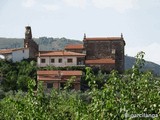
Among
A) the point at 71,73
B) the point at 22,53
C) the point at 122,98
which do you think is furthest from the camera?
the point at 22,53

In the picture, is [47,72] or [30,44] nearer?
[47,72]

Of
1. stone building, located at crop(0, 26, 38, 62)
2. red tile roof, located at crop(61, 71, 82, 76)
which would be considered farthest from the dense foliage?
red tile roof, located at crop(61, 71, 82, 76)

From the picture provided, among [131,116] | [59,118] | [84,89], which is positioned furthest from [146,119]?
[84,89]

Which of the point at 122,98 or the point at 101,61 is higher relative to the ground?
the point at 122,98

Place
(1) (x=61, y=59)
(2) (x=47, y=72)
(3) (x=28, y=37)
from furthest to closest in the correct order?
(3) (x=28, y=37)
(1) (x=61, y=59)
(2) (x=47, y=72)

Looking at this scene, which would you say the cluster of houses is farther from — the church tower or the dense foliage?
the dense foliage

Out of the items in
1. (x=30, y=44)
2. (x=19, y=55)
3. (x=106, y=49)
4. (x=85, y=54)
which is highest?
(x=30, y=44)

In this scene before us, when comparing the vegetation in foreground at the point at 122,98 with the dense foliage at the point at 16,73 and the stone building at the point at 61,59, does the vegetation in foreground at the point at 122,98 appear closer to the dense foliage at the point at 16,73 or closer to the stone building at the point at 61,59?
the dense foliage at the point at 16,73

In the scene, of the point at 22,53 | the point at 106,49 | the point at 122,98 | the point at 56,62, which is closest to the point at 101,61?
the point at 106,49

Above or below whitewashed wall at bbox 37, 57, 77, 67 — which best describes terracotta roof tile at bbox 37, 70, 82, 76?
below

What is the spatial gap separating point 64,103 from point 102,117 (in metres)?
8.68

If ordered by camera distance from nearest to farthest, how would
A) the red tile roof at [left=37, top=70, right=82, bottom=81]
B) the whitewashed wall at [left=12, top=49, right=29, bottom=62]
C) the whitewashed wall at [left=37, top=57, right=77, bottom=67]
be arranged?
the red tile roof at [left=37, top=70, right=82, bottom=81] < the whitewashed wall at [left=37, top=57, right=77, bottom=67] < the whitewashed wall at [left=12, top=49, right=29, bottom=62]

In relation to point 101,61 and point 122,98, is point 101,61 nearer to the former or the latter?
point 101,61

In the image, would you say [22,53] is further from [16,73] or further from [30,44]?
[16,73]
